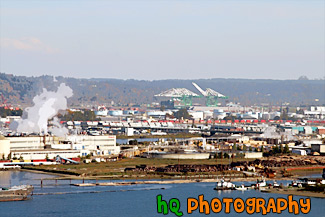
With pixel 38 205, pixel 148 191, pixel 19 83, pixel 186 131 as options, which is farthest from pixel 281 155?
pixel 19 83

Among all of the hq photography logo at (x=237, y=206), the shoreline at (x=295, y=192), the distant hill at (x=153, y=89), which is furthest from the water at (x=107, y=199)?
the distant hill at (x=153, y=89)

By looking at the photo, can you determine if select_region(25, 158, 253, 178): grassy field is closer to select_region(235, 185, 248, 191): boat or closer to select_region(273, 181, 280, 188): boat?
select_region(235, 185, 248, 191): boat

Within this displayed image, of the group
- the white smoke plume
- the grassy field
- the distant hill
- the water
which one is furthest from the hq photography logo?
the distant hill

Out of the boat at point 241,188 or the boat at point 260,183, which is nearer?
the boat at point 241,188

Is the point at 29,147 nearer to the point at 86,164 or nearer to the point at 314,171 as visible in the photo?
the point at 86,164

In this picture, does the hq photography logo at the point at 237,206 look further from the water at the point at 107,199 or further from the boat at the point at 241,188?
the boat at the point at 241,188

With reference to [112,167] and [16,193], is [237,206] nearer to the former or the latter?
[16,193]
